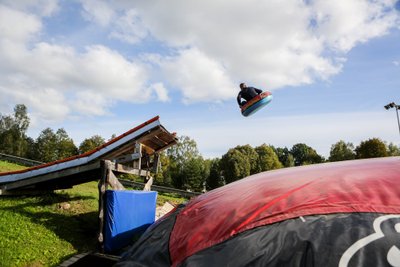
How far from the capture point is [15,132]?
252 ft

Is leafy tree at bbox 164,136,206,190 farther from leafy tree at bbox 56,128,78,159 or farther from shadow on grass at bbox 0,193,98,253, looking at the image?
shadow on grass at bbox 0,193,98,253

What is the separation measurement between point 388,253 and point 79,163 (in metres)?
9.84

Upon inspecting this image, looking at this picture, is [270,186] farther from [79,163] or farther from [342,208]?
[79,163]

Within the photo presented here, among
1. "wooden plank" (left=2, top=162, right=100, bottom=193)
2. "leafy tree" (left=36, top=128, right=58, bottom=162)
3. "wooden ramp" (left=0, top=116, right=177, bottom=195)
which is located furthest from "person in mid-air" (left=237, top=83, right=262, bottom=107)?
"leafy tree" (left=36, top=128, right=58, bottom=162)

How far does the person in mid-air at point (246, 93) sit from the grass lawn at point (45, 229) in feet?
21.5

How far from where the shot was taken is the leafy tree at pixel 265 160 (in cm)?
6659

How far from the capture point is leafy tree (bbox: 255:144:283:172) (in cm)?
6659

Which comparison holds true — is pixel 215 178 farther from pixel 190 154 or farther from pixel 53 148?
pixel 53 148

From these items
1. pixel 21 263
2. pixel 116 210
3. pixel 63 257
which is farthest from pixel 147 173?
pixel 21 263

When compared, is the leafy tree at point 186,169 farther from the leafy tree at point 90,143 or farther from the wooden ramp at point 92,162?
the wooden ramp at point 92,162

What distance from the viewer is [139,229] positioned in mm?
10422

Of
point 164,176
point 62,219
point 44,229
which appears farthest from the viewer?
point 164,176

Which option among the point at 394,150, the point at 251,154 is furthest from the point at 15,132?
the point at 394,150

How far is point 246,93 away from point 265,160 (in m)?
57.9
